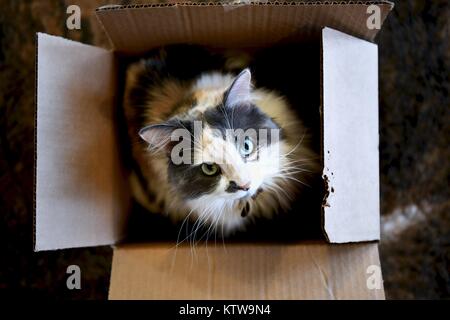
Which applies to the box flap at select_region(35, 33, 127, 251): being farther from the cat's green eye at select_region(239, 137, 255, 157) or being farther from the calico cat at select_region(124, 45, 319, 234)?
the cat's green eye at select_region(239, 137, 255, 157)

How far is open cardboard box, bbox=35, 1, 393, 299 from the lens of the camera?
936 millimetres

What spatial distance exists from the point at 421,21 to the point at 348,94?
64cm

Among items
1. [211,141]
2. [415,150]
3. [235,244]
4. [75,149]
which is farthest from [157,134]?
[415,150]

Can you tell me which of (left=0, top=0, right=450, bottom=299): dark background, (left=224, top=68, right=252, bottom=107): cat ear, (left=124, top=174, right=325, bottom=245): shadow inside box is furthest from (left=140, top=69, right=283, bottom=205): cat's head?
(left=0, top=0, right=450, bottom=299): dark background

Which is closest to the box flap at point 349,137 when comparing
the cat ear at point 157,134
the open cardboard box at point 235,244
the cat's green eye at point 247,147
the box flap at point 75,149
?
the open cardboard box at point 235,244

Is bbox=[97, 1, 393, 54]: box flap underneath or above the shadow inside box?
above

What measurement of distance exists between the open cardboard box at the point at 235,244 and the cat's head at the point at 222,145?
0.16 m

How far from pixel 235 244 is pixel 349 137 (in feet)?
1.26

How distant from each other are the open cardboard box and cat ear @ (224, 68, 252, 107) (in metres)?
0.16

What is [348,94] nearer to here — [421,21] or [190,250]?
[190,250]

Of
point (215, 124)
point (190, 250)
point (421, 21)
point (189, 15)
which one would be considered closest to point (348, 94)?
point (215, 124)

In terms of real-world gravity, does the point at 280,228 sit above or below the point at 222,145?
below

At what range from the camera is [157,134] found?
0.93 meters

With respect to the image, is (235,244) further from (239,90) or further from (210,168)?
(239,90)
